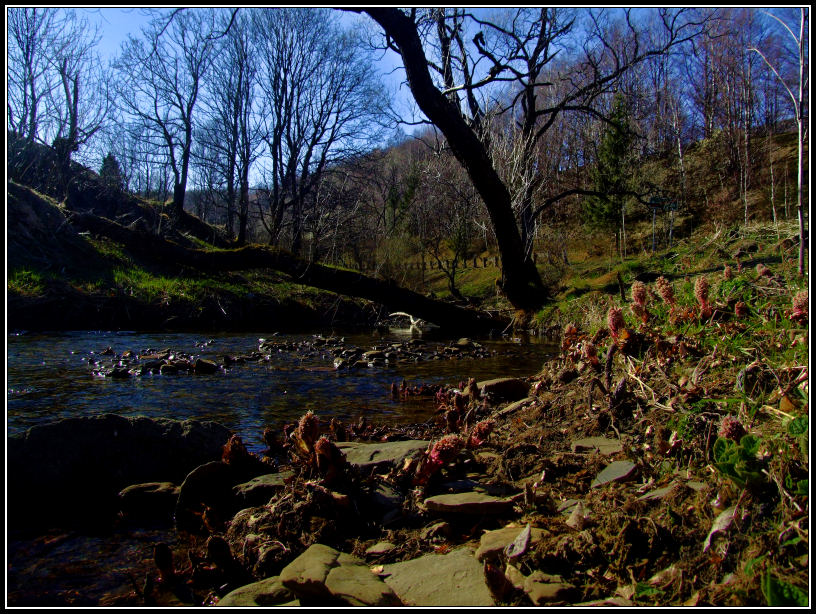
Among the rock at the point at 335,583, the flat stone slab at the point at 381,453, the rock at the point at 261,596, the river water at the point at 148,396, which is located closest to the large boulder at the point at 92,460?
the river water at the point at 148,396

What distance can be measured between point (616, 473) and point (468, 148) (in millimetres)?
8303

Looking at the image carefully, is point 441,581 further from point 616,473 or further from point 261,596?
point 616,473

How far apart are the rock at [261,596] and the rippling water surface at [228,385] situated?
2.15 metres

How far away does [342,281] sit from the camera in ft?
39.2

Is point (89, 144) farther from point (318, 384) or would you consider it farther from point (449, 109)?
point (318, 384)

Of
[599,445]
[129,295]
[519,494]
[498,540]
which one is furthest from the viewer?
[129,295]

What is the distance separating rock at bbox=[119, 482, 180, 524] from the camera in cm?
283

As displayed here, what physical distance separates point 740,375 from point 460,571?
1612 millimetres

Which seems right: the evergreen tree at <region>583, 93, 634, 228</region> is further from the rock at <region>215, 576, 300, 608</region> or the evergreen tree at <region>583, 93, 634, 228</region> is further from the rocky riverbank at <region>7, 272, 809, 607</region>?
the rock at <region>215, 576, 300, 608</region>

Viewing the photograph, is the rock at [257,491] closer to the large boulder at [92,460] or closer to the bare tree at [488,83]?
the large boulder at [92,460]

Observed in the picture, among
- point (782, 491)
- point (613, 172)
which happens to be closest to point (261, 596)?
point (782, 491)

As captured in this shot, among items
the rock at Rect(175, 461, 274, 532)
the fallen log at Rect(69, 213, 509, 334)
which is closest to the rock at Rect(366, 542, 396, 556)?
the rock at Rect(175, 461, 274, 532)

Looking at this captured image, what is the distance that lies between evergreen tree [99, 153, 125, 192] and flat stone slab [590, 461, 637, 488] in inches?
929

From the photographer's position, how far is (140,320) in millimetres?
11852
